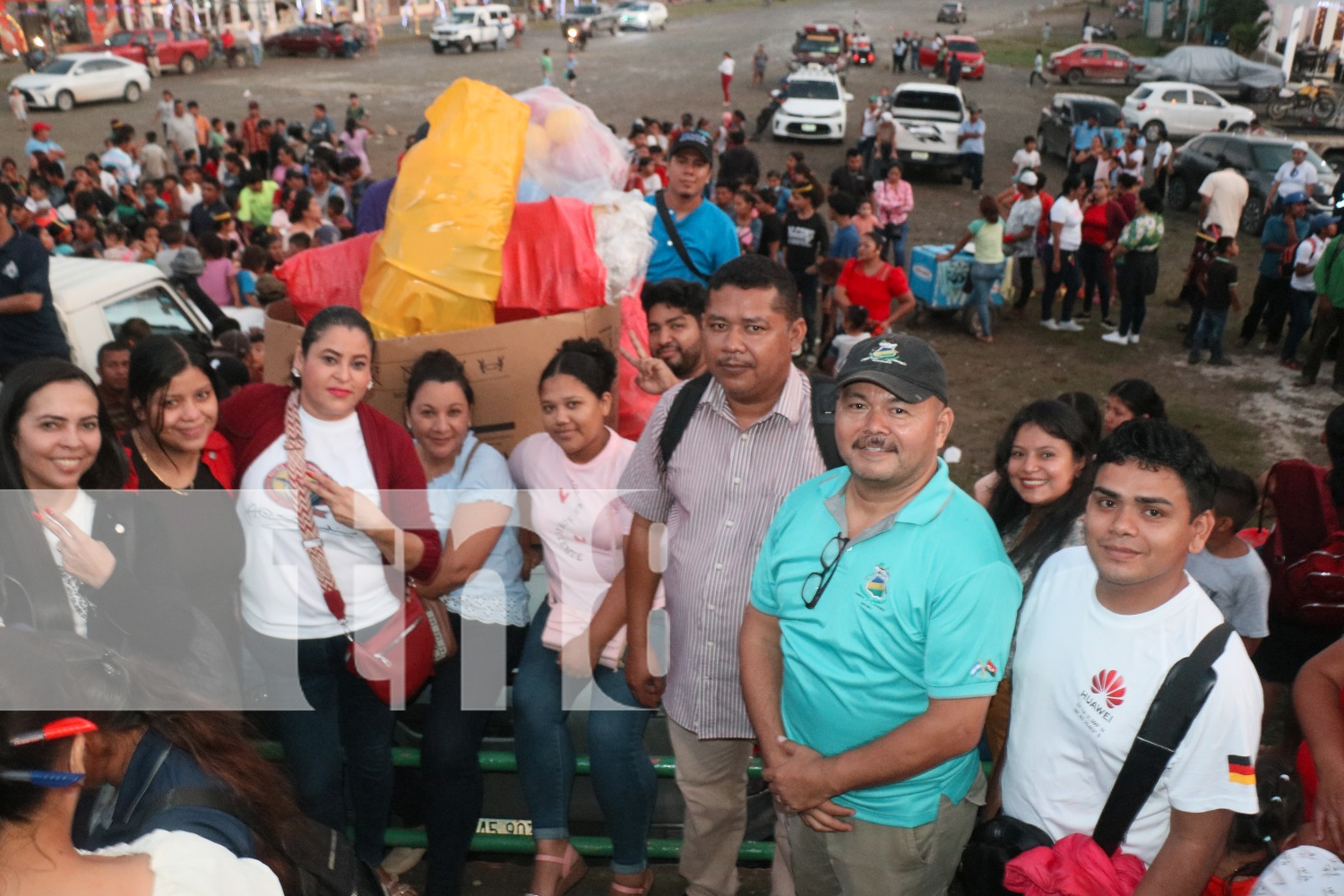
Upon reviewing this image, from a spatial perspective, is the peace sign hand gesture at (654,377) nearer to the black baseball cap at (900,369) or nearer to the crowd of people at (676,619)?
the crowd of people at (676,619)

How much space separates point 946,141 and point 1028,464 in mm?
17164

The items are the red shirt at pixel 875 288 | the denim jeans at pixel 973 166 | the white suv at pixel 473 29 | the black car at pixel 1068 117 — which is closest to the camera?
the red shirt at pixel 875 288

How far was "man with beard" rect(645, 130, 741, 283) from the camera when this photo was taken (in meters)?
5.30

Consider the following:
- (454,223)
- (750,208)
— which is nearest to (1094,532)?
(454,223)

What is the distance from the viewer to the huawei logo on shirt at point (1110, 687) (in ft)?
7.66

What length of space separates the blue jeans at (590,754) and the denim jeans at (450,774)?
16cm

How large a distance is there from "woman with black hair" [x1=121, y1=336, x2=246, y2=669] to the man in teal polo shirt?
1.68 meters

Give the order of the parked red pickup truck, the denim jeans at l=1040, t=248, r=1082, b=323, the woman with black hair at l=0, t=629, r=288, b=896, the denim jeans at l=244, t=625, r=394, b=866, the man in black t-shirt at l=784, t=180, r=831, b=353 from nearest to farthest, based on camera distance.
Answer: the woman with black hair at l=0, t=629, r=288, b=896 < the denim jeans at l=244, t=625, r=394, b=866 < the man in black t-shirt at l=784, t=180, r=831, b=353 < the denim jeans at l=1040, t=248, r=1082, b=323 < the parked red pickup truck

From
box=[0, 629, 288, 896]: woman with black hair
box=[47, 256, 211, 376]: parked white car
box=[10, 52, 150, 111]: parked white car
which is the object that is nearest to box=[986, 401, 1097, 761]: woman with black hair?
box=[0, 629, 288, 896]: woman with black hair

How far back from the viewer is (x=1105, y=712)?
2350 millimetres

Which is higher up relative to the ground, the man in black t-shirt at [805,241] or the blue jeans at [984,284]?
the man in black t-shirt at [805,241]

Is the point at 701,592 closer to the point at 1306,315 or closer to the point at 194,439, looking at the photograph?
the point at 194,439

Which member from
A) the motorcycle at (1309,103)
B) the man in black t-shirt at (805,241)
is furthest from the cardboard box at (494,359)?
the motorcycle at (1309,103)

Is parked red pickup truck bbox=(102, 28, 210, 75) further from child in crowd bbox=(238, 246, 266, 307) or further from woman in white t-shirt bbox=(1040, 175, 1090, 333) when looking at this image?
woman in white t-shirt bbox=(1040, 175, 1090, 333)
